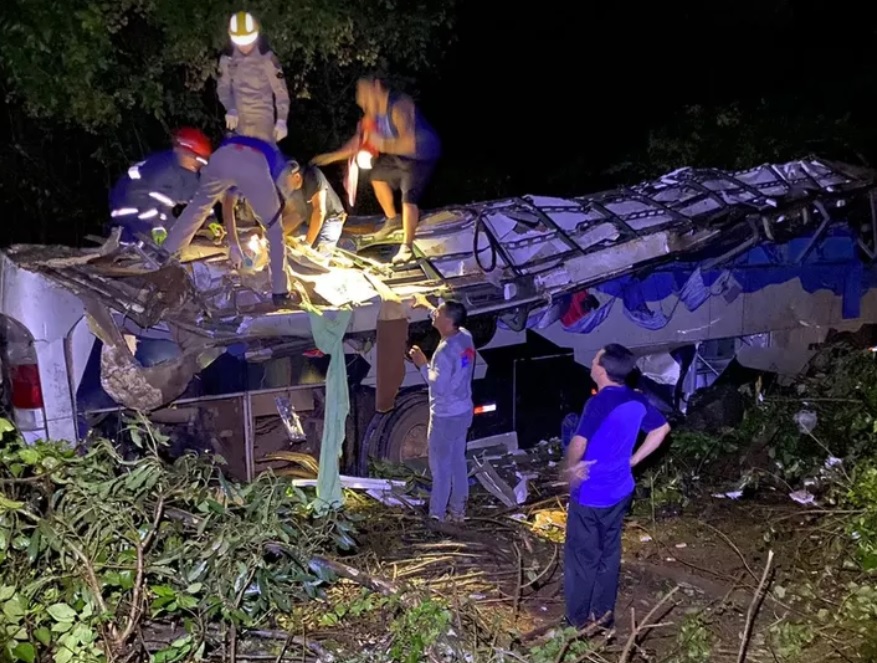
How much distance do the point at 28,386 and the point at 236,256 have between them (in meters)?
1.78

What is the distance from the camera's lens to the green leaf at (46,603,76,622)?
3348 millimetres

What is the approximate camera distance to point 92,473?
4148 mm

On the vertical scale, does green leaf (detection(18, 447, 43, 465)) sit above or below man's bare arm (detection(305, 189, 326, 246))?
below

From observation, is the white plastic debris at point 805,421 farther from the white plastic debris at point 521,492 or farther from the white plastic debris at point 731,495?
the white plastic debris at point 521,492

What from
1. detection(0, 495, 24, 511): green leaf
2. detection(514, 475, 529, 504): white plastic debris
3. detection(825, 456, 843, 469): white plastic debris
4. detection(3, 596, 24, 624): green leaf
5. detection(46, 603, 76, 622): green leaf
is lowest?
detection(514, 475, 529, 504): white plastic debris

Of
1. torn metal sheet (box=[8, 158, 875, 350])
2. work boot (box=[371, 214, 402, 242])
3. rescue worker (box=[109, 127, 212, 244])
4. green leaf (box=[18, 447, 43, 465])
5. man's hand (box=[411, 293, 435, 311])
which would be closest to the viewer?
green leaf (box=[18, 447, 43, 465])

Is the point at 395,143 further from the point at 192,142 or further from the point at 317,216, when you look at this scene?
the point at 192,142

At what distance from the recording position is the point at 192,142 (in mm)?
8055

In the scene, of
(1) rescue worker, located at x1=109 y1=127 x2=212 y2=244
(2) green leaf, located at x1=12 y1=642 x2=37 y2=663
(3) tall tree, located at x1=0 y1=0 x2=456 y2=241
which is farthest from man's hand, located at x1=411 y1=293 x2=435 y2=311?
(3) tall tree, located at x1=0 y1=0 x2=456 y2=241

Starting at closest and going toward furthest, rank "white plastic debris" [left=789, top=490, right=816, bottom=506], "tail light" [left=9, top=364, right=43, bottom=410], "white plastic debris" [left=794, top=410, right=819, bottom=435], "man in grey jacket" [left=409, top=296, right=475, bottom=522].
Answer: "tail light" [left=9, top=364, right=43, bottom=410] < "man in grey jacket" [left=409, top=296, right=475, bottom=522] < "white plastic debris" [left=789, top=490, right=816, bottom=506] < "white plastic debris" [left=794, top=410, right=819, bottom=435]

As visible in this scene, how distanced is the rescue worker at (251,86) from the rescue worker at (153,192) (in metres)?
0.82

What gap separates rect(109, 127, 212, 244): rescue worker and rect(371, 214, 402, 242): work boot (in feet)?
5.54

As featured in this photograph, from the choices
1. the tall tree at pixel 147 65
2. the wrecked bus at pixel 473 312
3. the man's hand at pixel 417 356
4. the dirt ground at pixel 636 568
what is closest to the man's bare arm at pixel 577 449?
the dirt ground at pixel 636 568

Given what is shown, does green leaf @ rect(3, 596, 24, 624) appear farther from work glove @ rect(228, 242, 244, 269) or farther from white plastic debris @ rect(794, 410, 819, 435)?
white plastic debris @ rect(794, 410, 819, 435)
